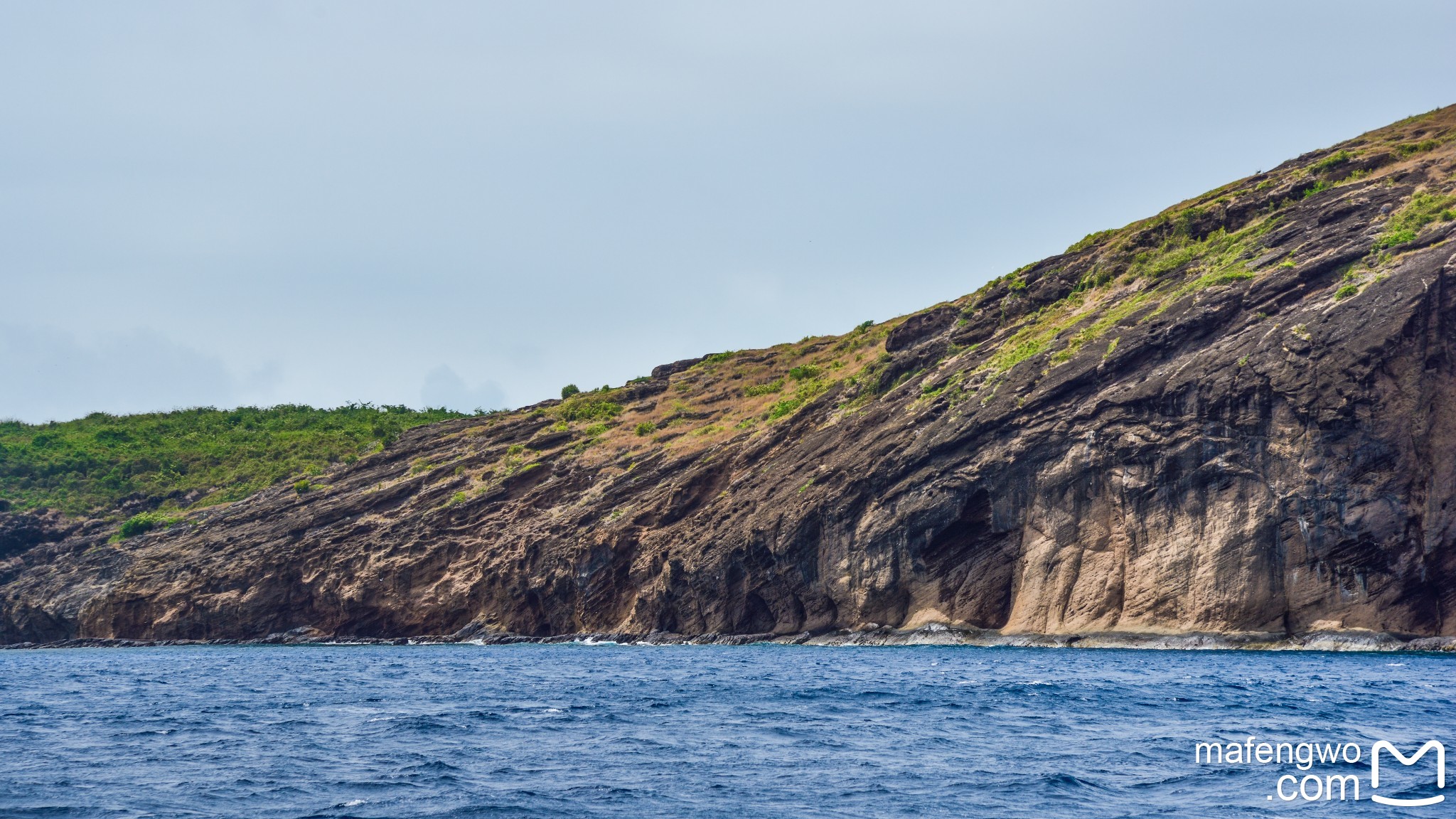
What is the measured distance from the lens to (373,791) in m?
20.7

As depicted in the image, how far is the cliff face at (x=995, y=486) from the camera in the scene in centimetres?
5119

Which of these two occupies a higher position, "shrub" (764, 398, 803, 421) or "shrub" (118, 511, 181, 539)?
"shrub" (764, 398, 803, 421)

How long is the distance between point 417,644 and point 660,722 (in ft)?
176

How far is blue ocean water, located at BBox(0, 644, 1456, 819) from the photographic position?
1972 centimetres

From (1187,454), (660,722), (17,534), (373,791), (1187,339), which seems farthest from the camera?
(17,534)

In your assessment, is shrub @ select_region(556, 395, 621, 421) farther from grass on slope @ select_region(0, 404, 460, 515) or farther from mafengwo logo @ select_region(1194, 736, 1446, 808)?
mafengwo logo @ select_region(1194, 736, 1446, 808)

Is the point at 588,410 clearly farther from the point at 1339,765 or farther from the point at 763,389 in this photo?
the point at 1339,765

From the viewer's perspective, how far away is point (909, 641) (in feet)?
204

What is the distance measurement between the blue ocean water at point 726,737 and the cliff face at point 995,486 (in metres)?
8.26

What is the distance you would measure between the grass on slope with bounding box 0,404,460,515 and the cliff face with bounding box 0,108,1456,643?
404 inches

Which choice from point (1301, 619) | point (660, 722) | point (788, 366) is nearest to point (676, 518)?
point (788, 366)

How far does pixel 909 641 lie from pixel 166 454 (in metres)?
89.6

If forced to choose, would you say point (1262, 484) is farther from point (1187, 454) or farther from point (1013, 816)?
point (1013, 816)

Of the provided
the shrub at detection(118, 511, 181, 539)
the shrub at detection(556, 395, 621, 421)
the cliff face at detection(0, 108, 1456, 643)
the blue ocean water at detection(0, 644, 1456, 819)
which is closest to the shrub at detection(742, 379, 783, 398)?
the cliff face at detection(0, 108, 1456, 643)
